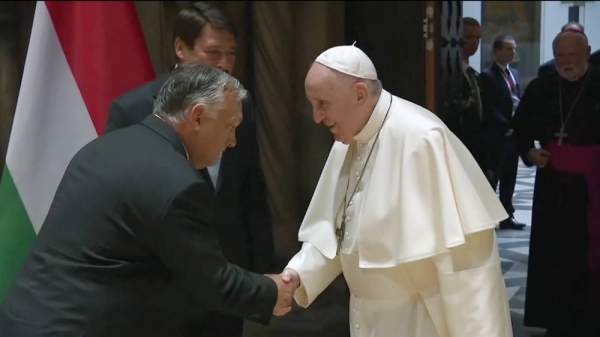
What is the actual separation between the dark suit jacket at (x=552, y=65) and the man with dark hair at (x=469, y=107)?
0.44 m

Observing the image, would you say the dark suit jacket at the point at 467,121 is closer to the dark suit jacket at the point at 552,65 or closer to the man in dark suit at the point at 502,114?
the man in dark suit at the point at 502,114

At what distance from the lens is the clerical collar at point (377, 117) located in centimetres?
195

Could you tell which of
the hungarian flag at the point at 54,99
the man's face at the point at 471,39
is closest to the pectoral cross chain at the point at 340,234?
the hungarian flag at the point at 54,99

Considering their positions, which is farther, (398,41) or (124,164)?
(398,41)

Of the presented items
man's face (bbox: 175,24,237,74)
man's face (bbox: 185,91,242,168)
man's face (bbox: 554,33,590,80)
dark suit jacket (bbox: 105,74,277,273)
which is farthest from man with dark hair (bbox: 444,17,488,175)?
man's face (bbox: 185,91,242,168)

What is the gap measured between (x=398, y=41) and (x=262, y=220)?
2.38 metres

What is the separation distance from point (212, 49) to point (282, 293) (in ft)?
2.83

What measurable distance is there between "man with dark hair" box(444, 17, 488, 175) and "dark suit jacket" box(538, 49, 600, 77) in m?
0.44

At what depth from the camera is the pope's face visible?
6.23ft

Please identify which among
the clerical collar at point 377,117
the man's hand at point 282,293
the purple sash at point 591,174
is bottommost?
the purple sash at point 591,174

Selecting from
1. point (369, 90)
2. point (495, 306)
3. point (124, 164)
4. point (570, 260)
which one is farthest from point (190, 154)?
point (570, 260)

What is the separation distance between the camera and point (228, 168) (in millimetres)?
2377

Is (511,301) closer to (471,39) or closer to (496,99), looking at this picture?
(496,99)

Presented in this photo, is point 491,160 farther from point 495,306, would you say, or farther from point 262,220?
point 495,306
